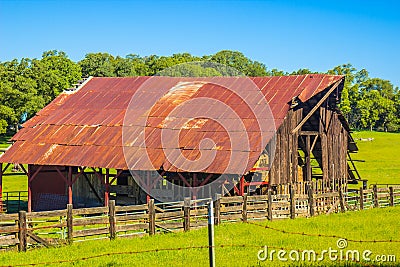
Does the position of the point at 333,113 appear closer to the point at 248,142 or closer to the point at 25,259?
the point at 248,142

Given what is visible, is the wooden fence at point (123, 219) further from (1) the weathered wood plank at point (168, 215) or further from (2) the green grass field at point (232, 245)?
(2) the green grass field at point (232, 245)

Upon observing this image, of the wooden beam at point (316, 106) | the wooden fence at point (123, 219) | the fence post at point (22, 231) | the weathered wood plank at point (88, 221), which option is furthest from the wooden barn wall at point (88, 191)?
the fence post at point (22, 231)

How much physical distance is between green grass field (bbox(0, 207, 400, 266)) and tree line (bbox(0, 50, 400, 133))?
59182 millimetres

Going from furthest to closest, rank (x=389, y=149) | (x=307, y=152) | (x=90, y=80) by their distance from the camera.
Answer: (x=389, y=149)
(x=90, y=80)
(x=307, y=152)

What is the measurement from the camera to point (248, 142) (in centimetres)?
2967

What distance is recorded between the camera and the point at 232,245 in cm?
1905

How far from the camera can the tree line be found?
86.2m

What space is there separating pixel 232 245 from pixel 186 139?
13039 mm

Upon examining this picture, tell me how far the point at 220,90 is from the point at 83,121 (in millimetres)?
7784

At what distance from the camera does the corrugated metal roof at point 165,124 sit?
30234 mm

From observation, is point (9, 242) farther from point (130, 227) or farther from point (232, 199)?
point (232, 199)

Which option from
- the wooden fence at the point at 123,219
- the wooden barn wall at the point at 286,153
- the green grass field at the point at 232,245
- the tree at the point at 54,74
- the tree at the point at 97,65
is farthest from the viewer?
the tree at the point at 97,65

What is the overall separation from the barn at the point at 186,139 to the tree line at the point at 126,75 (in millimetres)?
43660

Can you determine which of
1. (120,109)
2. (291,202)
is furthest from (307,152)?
(120,109)
